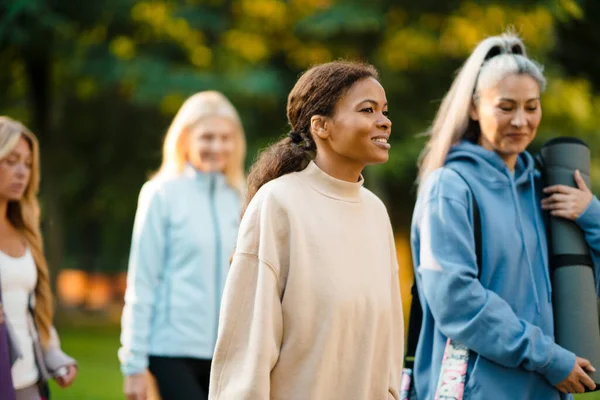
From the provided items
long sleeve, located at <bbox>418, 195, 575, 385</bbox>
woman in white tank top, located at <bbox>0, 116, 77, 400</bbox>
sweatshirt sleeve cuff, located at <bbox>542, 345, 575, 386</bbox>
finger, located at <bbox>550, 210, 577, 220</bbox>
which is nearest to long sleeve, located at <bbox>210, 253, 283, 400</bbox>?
long sleeve, located at <bbox>418, 195, 575, 385</bbox>

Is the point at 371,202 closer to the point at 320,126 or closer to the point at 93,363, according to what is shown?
the point at 320,126

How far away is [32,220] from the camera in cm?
546

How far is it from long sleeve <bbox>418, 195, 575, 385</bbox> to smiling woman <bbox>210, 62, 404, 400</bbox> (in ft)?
1.85

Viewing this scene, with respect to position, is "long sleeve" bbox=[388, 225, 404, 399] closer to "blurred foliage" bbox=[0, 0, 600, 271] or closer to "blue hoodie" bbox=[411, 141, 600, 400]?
"blue hoodie" bbox=[411, 141, 600, 400]

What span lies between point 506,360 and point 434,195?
0.81m

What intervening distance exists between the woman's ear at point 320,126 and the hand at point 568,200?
1.43 m

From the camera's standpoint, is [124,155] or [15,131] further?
[124,155]

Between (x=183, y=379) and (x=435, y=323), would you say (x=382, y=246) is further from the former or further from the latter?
(x=183, y=379)

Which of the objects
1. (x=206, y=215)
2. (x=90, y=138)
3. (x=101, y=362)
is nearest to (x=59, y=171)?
(x=90, y=138)

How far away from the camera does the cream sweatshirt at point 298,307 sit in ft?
11.1

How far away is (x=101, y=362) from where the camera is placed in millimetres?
15547

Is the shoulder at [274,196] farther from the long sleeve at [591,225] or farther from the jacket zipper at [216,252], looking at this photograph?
the jacket zipper at [216,252]

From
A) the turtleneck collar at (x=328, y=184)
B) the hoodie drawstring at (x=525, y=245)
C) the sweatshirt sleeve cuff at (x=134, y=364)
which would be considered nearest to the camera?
the turtleneck collar at (x=328, y=184)

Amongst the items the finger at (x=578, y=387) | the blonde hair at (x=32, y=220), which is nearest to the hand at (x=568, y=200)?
the finger at (x=578, y=387)
